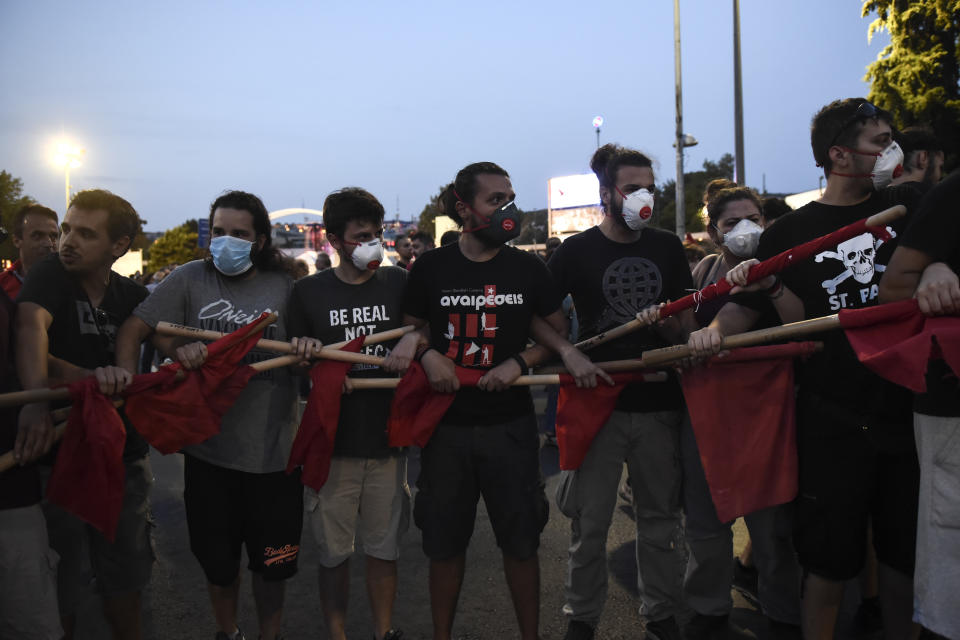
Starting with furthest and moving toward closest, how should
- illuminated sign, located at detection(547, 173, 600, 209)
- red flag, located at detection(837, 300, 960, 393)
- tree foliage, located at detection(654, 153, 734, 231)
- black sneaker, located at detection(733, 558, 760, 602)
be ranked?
tree foliage, located at detection(654, 153, 734, 231) < illuminated sign, located at detection(547, 173, 600, 209) < black sneaker, located at detection(733, 558, 760, 602) < red flag, located at detection(837, 300, 960, 393)

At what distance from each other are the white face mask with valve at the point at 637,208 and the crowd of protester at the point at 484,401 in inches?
0.7

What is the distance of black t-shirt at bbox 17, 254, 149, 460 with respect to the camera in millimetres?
3086

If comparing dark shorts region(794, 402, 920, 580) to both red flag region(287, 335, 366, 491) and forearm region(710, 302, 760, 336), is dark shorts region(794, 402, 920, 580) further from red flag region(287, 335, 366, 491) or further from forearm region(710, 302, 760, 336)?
red flag region(287, 335, 366, 491)

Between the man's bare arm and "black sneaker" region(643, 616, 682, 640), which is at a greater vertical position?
the man's bare arm

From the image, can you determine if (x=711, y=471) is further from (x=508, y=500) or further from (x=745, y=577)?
(x=745, y=577)

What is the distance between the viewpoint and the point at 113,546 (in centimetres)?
329

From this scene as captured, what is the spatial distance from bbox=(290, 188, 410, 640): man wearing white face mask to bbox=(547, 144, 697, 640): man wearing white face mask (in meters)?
0.92

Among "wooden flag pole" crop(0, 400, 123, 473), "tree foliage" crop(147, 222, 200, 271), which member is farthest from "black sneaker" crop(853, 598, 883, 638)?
"tree foliage" crop(147, 222, 200, 271)

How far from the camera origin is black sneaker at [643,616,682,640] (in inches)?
136

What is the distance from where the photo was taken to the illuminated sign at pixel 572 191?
34.4 meters

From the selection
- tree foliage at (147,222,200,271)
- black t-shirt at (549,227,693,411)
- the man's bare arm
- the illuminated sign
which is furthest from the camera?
tree foliage at (147,222,200,271)

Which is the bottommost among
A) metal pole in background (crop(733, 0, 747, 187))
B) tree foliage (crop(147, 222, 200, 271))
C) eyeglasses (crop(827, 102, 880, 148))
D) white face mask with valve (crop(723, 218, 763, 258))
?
white face mask with valve (crop(723, 218, 763, 258))

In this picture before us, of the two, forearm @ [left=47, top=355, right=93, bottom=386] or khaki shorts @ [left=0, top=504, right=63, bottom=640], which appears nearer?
khaki shorts @ [left=0, top=504, right=63, bottom=640]

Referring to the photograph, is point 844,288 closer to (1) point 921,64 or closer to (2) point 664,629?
(2) point 664,629
